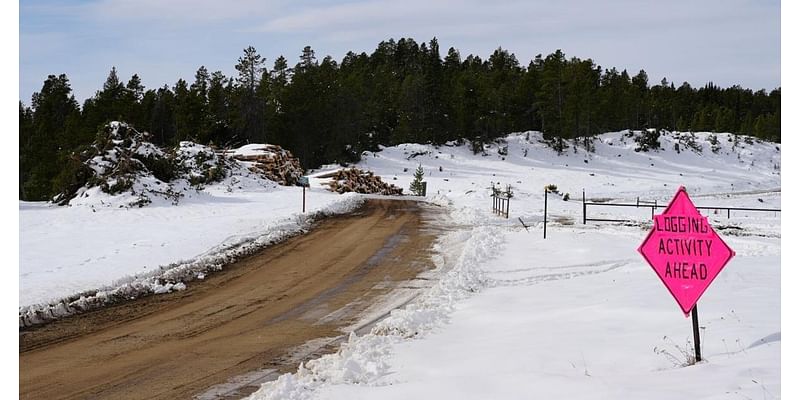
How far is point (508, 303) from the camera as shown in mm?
10828

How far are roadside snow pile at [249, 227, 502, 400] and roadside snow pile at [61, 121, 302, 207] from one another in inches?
660

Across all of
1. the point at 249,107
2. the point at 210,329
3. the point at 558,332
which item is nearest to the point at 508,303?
the point at 558,332

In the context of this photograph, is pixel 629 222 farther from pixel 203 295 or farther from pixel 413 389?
pixel 413 389

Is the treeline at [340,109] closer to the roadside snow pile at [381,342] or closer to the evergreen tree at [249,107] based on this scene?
the evergreen tree at [249,107]

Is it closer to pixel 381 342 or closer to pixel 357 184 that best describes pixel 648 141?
pixel 357 184

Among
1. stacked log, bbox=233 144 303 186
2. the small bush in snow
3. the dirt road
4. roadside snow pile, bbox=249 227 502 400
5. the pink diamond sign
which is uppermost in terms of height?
the small bush in snow

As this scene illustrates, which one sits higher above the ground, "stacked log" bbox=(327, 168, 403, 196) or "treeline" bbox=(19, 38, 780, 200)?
"treeline" bbox=(19, 38, 780, 200)

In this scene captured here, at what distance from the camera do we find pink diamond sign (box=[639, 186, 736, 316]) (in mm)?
6301

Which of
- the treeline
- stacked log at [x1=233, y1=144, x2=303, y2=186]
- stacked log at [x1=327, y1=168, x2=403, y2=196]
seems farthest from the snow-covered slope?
the treeline

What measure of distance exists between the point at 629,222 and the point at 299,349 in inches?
791

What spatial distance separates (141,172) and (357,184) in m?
15.9

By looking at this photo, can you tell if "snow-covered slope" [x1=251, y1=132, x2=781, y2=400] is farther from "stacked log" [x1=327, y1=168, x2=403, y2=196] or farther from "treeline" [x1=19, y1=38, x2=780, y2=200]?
"treeline" [x1=19, y1=38, x2=780, y2=200]

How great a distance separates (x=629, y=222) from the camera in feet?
85.3

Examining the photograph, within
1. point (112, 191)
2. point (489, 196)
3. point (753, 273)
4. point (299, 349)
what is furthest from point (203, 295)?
point (489, 196)
